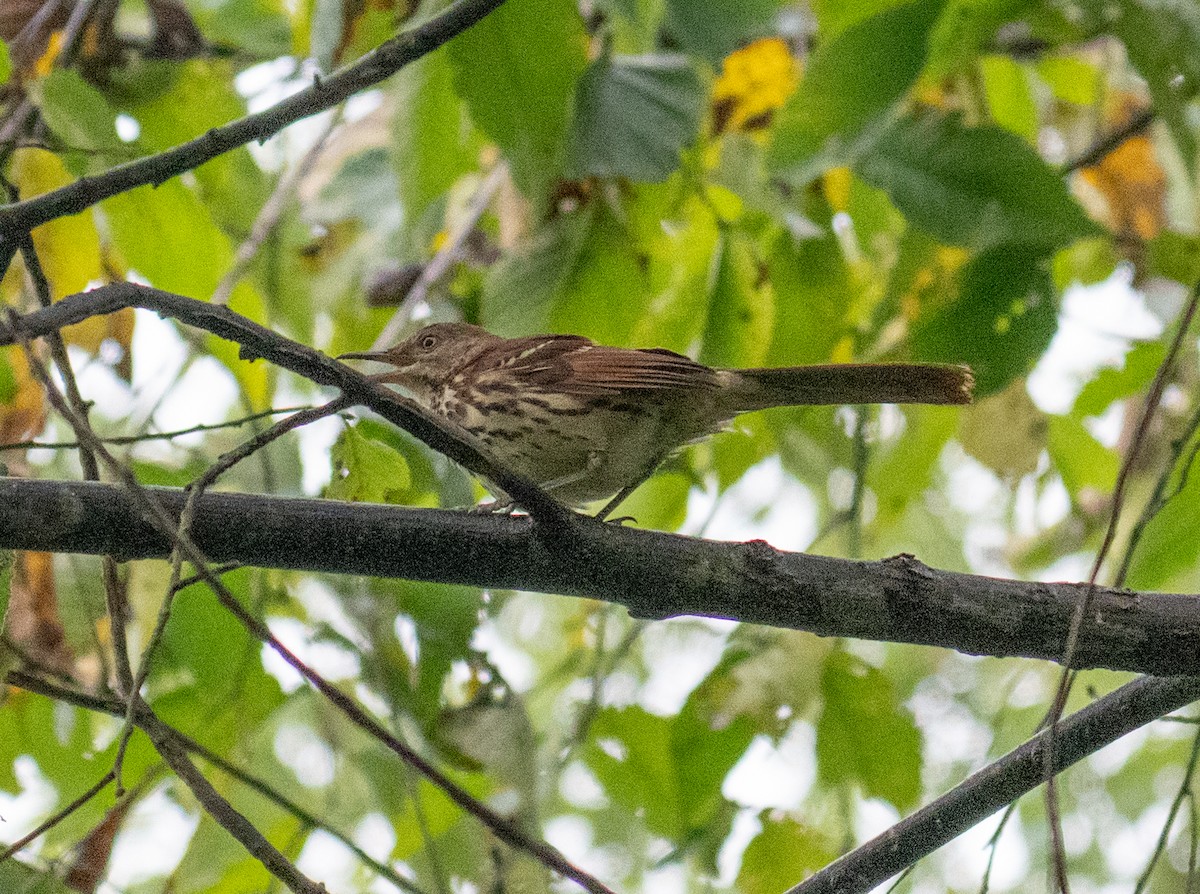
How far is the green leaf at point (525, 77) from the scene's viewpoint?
10.7ft

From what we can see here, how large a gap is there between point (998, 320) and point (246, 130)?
93.2 inches

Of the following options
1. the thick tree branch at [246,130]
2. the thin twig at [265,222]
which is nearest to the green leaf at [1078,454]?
the thin twig at [265,222]

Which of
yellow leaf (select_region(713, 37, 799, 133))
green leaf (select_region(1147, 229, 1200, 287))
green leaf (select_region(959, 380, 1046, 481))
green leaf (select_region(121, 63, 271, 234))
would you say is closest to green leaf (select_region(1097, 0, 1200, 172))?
green leaf (select_region(1147, 229, 1200, 287))

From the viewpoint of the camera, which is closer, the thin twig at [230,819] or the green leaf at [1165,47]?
the thin twig at [230,819]

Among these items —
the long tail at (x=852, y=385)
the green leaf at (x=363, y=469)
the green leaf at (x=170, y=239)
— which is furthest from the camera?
the green leaf at (x=170, y=239)

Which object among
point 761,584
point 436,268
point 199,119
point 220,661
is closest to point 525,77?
point 436,268

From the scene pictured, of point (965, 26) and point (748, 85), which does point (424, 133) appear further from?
point (748, 85)

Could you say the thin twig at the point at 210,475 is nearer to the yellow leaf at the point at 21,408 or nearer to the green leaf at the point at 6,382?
the green leaf at the point at 6,382

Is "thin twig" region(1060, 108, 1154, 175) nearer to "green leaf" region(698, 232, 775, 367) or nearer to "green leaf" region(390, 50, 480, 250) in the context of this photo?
"green leaf" region(698, 232, 775, 367)

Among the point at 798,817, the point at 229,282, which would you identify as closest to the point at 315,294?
the point at 229,282

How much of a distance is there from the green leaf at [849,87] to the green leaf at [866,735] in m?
1.35

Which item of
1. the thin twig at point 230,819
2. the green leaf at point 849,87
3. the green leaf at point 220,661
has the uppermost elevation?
the green leaf at point 849,87

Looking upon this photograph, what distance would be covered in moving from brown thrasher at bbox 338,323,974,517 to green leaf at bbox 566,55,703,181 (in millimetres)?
540

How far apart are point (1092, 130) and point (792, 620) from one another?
3.99 metres
